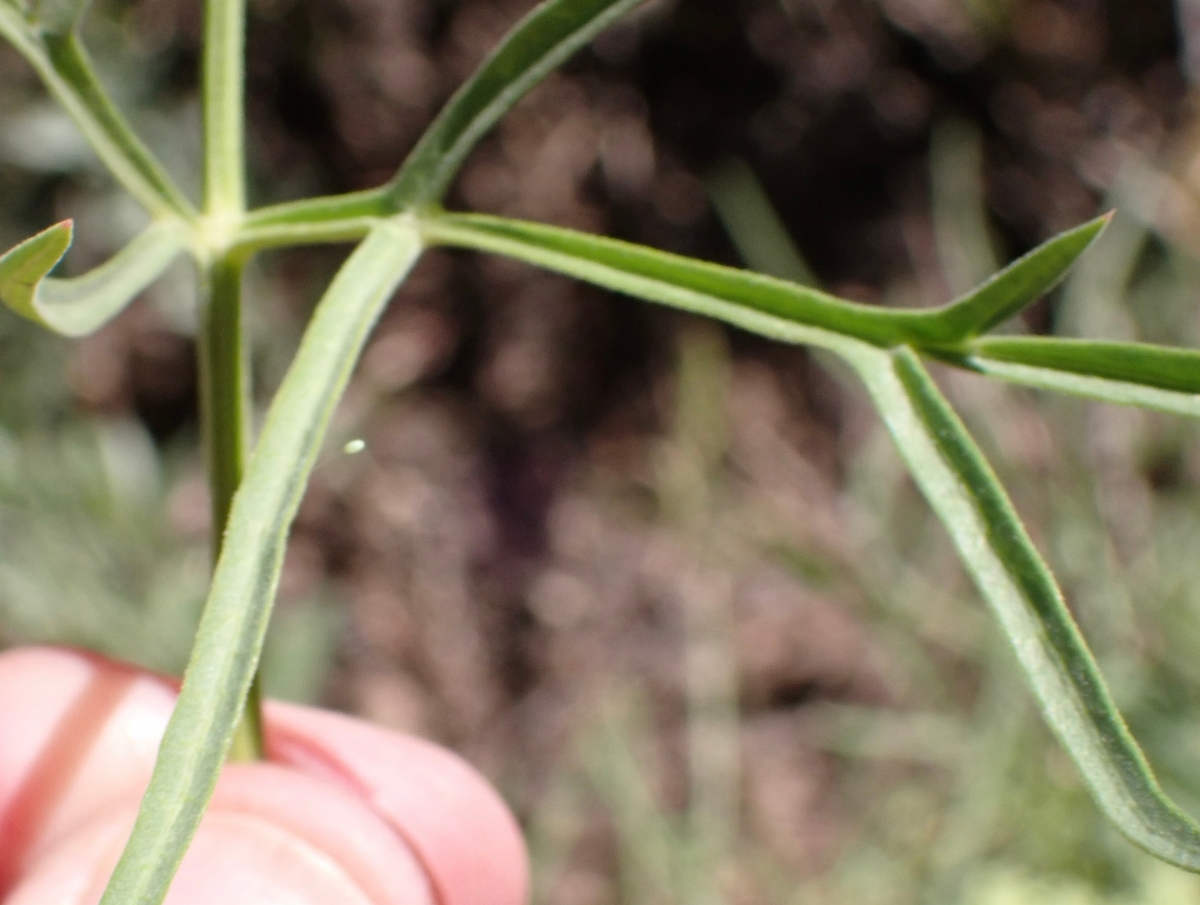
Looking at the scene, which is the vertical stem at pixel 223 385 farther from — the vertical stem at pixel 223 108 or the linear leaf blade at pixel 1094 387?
the linear leaf blade at pixel 1094 387

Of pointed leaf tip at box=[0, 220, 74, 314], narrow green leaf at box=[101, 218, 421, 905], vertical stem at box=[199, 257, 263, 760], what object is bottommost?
narrow green leaf at box=[101, 218, 421, 905]

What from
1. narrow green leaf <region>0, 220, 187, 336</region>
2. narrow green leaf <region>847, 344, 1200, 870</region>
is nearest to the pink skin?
narrow green leaf <region>0, 220, 187, 336</region>

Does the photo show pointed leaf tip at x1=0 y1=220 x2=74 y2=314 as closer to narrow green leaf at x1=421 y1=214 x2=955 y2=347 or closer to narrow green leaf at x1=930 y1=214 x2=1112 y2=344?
narrow green leaf at x1=421 y1=214 x2=955 y2=347

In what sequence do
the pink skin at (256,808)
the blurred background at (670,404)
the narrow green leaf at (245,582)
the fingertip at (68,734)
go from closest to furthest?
the narrow green leaf at (245,582) → the pink skin at (256,808) → the fingertip at (68,734) → the blurred background at (670,404)

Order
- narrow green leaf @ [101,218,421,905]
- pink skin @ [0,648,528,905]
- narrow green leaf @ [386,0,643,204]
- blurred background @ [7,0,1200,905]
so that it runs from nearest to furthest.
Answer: narrow green leaf @ [101,218,421,905] < narrow green leaf @ [386,0,643,204] < pink skin @ [0,648,528,905] < blurred background @ [7,0,1200,905]

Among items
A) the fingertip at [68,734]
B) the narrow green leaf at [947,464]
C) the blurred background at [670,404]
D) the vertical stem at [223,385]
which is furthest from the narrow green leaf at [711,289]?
the blurred background at [670,404]

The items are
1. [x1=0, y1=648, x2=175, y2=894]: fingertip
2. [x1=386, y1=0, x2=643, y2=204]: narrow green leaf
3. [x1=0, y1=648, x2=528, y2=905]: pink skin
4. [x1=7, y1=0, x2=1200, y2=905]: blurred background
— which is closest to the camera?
[x1=386, y1=0, x2=643, y2=204]: narrow green leaf
